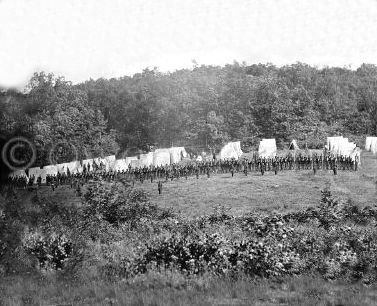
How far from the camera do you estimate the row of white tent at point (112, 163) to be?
104ft

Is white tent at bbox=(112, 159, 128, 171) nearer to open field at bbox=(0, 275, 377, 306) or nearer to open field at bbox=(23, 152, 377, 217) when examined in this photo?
open field at bbox=(23, 152, 377, 217)

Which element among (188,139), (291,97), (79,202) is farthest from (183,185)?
(291,97)

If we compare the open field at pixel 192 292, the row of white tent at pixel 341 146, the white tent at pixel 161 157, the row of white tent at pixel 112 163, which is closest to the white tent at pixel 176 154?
the row of white tent at pixel 112 163

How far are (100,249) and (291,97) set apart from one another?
5531cm

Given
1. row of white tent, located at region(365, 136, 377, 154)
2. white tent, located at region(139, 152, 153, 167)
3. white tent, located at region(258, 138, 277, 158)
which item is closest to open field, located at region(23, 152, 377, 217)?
white tent, located at region(139, 152, 153, 167)

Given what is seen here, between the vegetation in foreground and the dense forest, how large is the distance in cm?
1041

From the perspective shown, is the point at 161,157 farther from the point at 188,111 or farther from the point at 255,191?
the point at 188,111

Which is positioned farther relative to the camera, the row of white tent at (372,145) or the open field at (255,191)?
the row of white tent at (372,145)

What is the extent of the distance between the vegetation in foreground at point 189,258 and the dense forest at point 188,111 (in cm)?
1041

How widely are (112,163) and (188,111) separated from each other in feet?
75.0

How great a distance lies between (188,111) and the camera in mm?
55656

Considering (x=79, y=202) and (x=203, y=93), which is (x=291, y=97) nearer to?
(x=203, y=93)

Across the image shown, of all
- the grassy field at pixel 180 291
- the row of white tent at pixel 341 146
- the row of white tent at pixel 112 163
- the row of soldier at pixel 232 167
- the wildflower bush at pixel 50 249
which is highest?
the row of white tent at pixel 341 146

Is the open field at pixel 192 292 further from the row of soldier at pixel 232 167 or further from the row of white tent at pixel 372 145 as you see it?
the row of white tent at pixel 372 145
